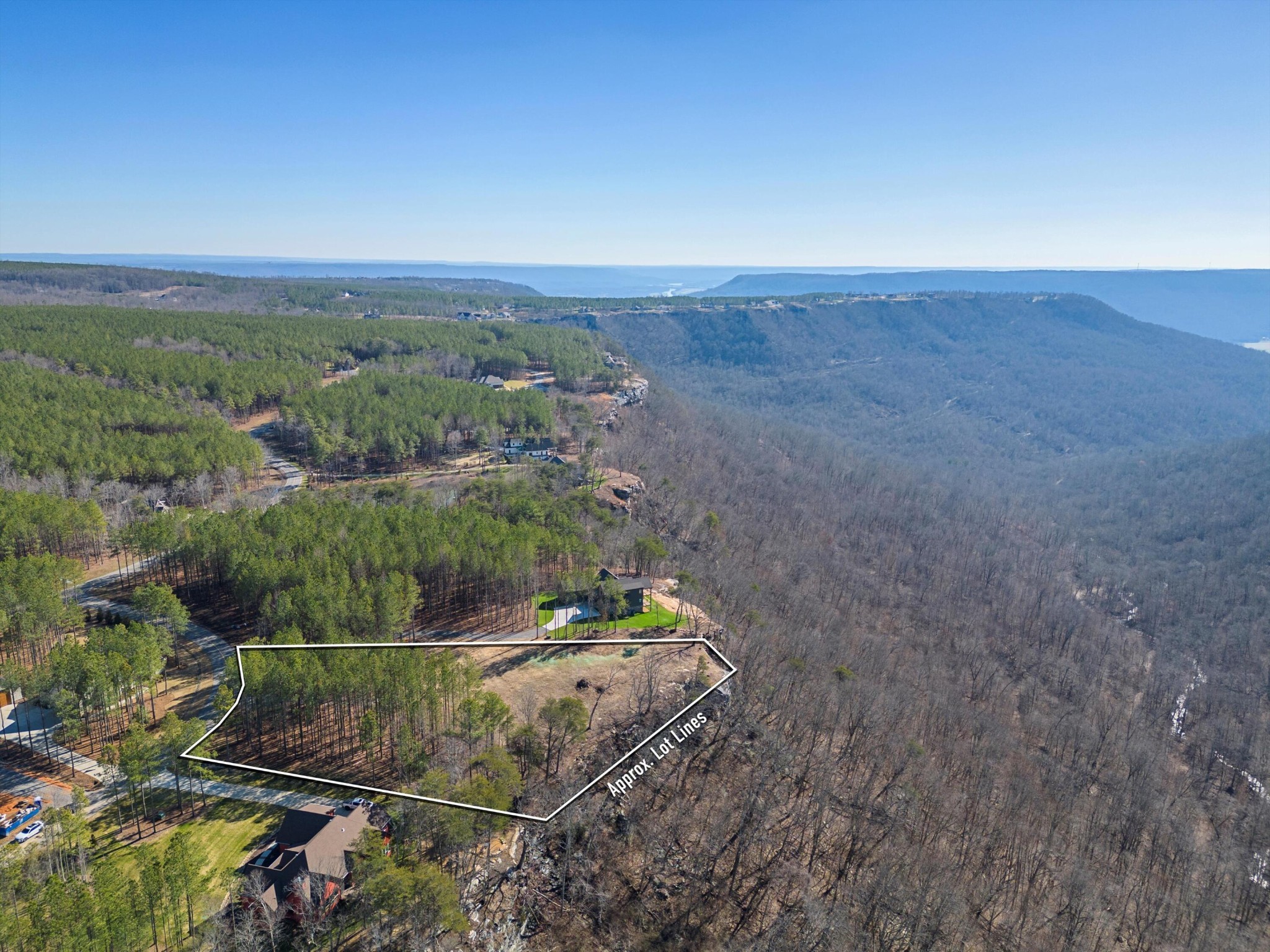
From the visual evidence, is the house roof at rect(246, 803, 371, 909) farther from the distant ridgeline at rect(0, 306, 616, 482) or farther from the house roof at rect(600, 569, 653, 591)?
the distant ridgeline at rect(0, 306, 616, 482)

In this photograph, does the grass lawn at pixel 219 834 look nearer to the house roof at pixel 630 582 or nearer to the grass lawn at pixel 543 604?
the grass lawn at pixel 543 604

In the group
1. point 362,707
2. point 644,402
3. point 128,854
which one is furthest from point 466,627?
point 644,402

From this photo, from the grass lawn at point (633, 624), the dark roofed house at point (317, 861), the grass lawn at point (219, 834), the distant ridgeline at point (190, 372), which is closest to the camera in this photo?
the dark roofed house at point (317, 861)

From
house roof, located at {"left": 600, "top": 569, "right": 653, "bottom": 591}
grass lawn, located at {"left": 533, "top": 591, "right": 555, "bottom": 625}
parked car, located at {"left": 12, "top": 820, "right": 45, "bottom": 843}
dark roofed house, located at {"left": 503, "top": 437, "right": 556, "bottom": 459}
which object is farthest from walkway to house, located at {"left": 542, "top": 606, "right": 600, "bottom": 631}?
dark roofed house, located at {"left": 503, "top": 437, "right": 556, "bottom": 459}

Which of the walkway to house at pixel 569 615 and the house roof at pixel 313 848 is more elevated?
the walkway to house at pixel 569 615

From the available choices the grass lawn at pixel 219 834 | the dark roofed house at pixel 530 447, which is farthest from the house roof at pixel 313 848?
the dark roofed house at pixel 530 447

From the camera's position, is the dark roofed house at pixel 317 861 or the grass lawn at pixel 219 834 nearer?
the dark roofed house at pixel 317 861
